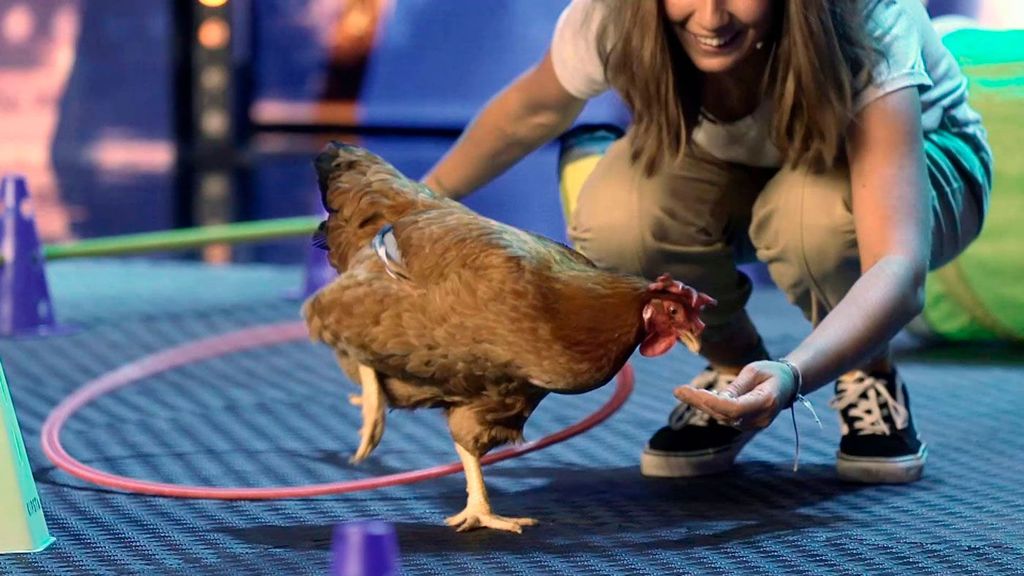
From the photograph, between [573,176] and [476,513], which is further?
[573,176]

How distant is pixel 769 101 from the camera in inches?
66.4

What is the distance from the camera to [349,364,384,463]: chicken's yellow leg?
64.3 inches

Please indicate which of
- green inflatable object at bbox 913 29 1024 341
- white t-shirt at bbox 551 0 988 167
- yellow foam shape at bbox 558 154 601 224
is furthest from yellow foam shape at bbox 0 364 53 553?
green inflatable object at bbox 913 29 1024 341

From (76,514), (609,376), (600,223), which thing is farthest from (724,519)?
(76,514)

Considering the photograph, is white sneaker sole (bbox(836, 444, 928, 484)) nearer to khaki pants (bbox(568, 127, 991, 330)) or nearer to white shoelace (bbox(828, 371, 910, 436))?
white shoelace (bbox(828, 371, 910, 436))

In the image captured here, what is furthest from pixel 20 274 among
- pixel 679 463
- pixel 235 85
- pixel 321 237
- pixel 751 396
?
pixel 235 85

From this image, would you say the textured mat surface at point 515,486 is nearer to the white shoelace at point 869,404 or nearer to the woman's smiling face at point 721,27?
the white shoelace at point 869,404

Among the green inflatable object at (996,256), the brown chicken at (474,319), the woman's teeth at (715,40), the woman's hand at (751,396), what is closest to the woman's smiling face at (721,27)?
the woman's teeth at (715,40)

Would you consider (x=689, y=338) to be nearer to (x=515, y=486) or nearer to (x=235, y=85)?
(x=515, y=486)

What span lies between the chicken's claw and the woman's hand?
338 millimetres

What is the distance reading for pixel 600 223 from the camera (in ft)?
6.07

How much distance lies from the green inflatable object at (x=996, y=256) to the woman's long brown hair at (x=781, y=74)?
3.22ft

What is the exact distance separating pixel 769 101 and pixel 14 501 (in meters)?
0.88

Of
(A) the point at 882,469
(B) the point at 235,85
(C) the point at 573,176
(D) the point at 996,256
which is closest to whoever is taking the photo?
(A) the point at 882,469
